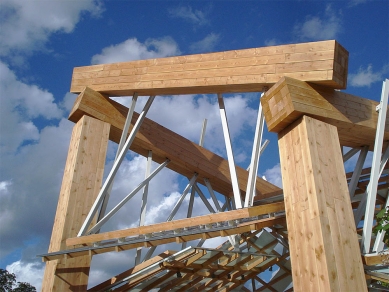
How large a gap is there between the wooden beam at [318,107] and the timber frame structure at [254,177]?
23mm

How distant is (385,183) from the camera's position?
426 inches

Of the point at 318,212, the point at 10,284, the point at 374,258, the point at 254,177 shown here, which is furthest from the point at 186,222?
the point at 10,284

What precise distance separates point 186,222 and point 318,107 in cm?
300

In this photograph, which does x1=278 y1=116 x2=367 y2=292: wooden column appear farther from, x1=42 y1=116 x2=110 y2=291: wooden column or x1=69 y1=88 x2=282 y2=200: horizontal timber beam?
x1=69 y1=88 x2=282 y2=200: horizontal timber beam

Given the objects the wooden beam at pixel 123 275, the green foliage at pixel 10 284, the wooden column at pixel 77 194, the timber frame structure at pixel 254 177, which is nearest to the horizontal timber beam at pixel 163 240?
Answer: the timber frame structure at pixel 254 177

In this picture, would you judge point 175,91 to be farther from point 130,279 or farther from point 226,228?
point 130,279

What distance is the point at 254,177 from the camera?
8219 millimetres

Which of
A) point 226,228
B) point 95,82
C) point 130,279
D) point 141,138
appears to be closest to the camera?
point 226,228

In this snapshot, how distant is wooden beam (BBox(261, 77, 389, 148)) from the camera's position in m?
7.29

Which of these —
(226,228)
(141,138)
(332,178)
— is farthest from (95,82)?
(332,178)

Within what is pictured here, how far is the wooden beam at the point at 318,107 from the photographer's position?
7293 mm

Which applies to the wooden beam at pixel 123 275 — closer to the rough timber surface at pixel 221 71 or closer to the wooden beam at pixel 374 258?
the rough timber surface at pixel 221 71

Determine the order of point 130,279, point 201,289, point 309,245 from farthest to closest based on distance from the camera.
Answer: point 201,289 → point 130,279 → point 309,245

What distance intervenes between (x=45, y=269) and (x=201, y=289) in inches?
231
